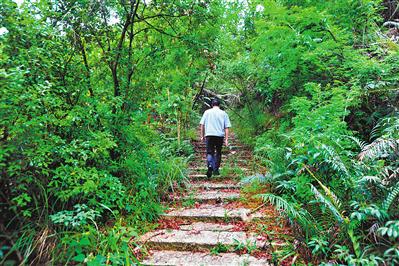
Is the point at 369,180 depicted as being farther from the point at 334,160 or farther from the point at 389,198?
the point at 334,160

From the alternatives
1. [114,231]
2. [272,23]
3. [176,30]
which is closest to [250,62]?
[272,23]

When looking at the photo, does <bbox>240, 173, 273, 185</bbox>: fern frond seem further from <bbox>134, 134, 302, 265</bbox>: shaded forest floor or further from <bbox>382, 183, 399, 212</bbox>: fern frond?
<bbox>382, 183, 399, 212</bbox>: fern frond

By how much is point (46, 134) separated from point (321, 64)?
4385 mm

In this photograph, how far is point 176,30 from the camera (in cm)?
445

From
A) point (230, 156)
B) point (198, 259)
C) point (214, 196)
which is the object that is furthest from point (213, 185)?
point (198, 259)

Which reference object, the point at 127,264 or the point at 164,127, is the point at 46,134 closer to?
the point at 127,264

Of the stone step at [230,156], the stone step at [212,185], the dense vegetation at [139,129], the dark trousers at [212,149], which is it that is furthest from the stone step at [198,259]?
the stone step at [230,156]

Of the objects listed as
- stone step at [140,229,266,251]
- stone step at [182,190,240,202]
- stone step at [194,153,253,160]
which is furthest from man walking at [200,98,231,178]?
stone step at [140,229,266,251]

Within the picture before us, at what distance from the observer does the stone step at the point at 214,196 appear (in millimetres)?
4672

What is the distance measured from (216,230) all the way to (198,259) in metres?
0.67

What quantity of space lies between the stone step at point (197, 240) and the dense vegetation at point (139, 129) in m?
0.32

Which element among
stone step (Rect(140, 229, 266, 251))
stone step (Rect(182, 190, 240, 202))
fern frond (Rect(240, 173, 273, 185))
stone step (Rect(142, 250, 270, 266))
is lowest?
stone step (Rect(142, 250, 270, 266))

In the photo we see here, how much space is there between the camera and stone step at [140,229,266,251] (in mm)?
3230

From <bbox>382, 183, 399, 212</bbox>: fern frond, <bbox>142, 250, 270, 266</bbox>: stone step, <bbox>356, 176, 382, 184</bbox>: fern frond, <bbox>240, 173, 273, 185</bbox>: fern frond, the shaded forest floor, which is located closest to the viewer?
<bbox>382, 183, 399, 212</bbox>: fern frond
